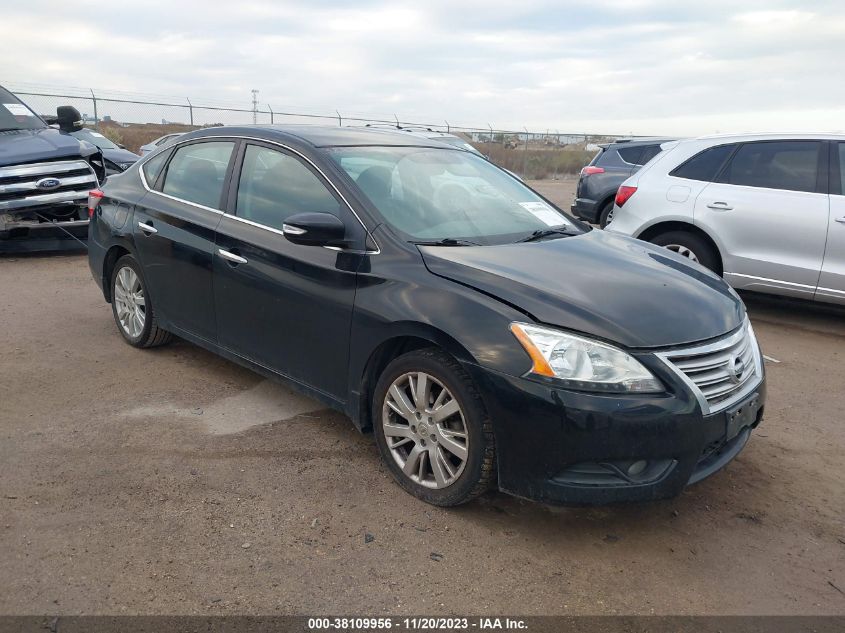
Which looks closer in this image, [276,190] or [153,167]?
[276,190]

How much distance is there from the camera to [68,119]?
9.48m

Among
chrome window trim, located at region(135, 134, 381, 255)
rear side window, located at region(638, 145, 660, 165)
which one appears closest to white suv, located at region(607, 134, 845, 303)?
chrome window trim, located at region(135, 134, 381, 255)

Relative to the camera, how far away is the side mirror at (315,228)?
3502 mm

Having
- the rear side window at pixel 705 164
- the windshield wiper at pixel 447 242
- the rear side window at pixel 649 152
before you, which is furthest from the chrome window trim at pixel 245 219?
the rear side window at pixel 649 152

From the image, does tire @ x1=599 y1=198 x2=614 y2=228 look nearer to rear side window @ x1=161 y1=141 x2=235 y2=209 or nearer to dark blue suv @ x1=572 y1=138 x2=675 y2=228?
dark blue suv @ x1=572 y1=138 x2=675 y2=228

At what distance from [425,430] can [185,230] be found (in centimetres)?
221

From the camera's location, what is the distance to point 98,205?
5488 millimetres

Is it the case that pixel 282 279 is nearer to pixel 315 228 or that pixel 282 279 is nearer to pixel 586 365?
pixel 315 228

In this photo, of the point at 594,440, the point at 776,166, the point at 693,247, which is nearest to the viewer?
the point at 594,440

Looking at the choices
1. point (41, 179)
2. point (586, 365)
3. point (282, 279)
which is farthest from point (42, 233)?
point (586, 365)

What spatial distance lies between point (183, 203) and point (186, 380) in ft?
3.79

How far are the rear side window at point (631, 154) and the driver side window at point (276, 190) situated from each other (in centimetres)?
840

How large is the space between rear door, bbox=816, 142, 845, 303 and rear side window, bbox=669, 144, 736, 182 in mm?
948

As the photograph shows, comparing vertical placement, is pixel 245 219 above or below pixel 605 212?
above
